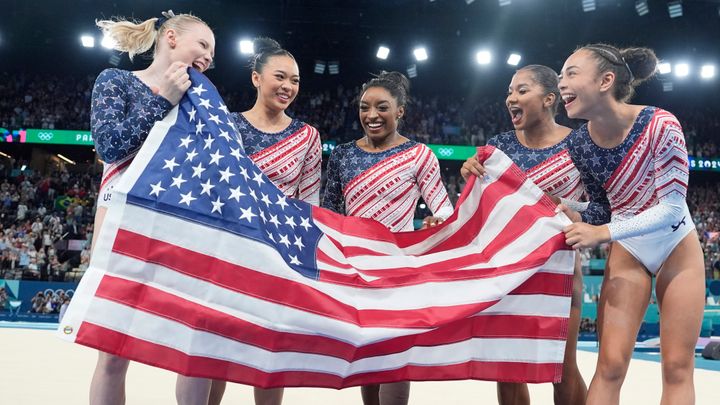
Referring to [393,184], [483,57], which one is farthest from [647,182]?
[483,57]

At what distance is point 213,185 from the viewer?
2.30 meters

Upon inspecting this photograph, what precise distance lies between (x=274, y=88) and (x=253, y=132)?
0.26 metres

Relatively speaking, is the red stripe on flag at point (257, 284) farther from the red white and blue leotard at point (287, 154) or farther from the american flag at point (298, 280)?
the red white and blue leotard at point (287, 154)

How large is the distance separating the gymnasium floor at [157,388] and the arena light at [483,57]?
14261mm

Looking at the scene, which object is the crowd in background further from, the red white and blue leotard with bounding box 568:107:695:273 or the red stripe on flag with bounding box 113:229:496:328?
the red white and blue leotard with bounding box 568:107:695:273

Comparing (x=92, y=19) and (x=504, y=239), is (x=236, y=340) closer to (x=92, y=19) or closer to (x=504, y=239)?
(x=504, y=239)

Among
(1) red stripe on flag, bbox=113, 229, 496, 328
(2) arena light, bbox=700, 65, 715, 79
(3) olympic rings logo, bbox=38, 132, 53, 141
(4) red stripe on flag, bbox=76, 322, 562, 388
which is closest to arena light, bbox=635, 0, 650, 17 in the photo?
(2) arena light, bbox=700, 65, 715, 79

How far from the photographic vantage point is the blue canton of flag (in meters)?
2.20

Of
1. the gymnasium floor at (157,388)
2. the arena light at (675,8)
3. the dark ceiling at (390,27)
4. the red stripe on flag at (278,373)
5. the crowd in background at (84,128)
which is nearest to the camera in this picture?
the red stripe on flag at (278,373)

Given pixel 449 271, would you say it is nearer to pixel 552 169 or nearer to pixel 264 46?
pixel 552 169

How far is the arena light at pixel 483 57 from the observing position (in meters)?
19.1

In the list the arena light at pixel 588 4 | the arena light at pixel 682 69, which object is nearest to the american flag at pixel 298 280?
the arena light at pixel 588 4

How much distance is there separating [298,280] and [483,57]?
17988mm

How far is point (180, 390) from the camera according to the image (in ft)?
8.57
